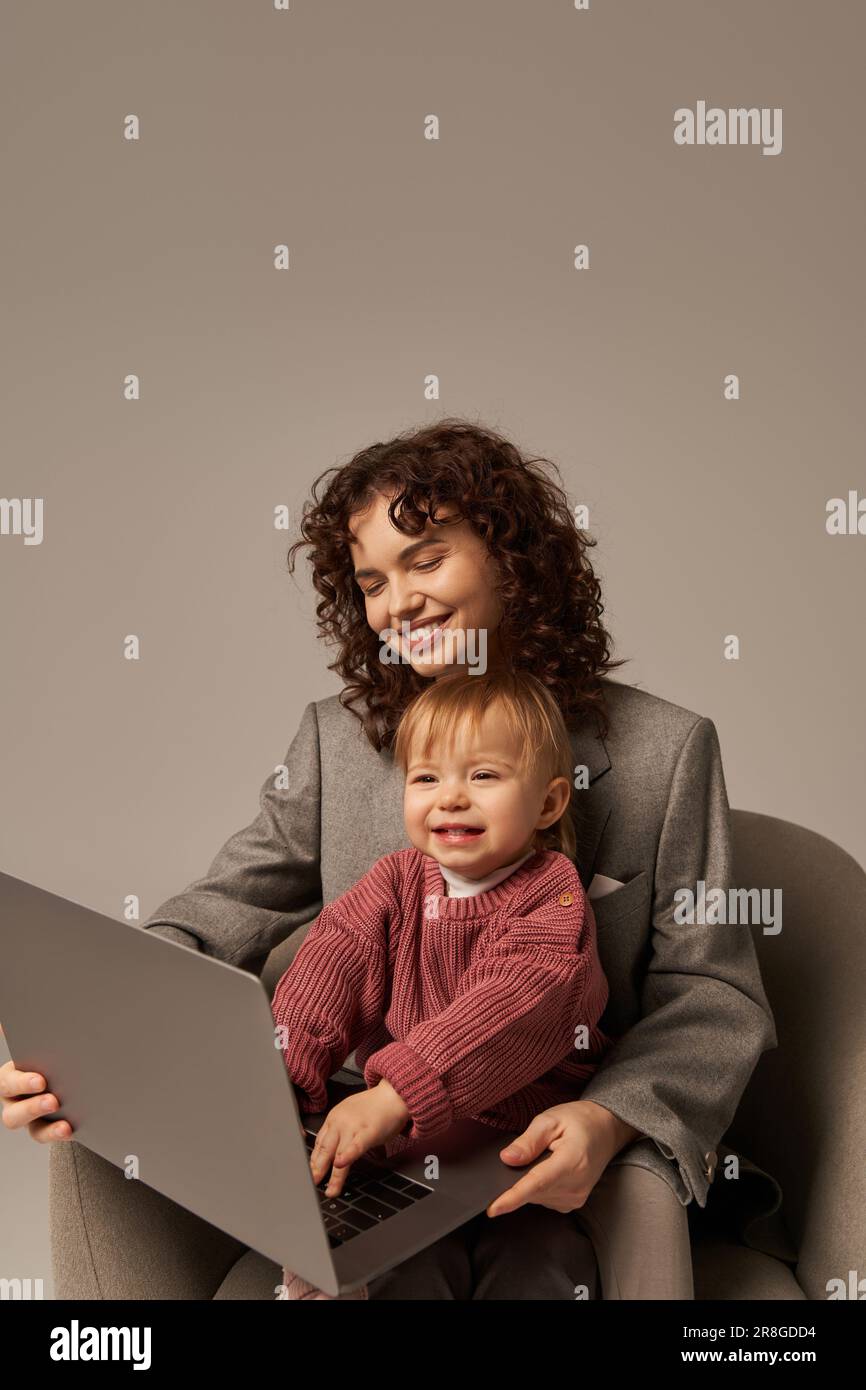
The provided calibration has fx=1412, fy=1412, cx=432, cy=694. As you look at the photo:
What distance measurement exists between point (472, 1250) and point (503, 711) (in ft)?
2.30

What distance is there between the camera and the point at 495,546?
2.06 meters

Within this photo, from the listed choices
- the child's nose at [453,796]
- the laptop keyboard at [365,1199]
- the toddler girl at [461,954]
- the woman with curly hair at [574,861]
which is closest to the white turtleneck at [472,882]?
the toddler girl at [461,954]

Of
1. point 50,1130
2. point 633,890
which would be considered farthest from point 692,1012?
point 50,1130

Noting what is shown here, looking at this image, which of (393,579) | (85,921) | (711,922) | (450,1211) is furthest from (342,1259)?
(393,579)

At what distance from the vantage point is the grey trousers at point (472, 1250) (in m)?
1.69

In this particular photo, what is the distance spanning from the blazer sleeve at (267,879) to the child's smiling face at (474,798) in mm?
504

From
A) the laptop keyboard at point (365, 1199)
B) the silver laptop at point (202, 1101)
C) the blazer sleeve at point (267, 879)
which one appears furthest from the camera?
the blazer sleeve at point (267, 879)

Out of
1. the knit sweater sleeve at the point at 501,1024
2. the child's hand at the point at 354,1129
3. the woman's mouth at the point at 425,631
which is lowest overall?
the child's hand at the point at 354,1129

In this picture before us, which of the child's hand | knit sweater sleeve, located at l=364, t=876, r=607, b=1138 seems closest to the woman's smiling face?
knit sweater sleeve, located at l=364, t=876, r=607, b=1138

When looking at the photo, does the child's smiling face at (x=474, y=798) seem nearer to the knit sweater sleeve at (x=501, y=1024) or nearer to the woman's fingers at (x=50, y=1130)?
the knit sweater sleeve at (x=501, y=1024)

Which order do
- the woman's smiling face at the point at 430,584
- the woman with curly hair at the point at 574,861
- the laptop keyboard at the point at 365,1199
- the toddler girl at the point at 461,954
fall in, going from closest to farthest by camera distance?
the laptop keyboard at the point at 365,1199 < the toddler girl at the point at 461,954 < the woman with curly hair at the point at 574,861 < the woman's smiling face at the point at 430,584

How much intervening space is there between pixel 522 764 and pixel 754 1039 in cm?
52

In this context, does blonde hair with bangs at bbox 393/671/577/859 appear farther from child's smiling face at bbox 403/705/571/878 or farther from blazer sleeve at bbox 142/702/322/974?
blazer sleeve at bbox 142/702/322/974

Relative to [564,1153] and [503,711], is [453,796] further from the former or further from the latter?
[564,1153]
